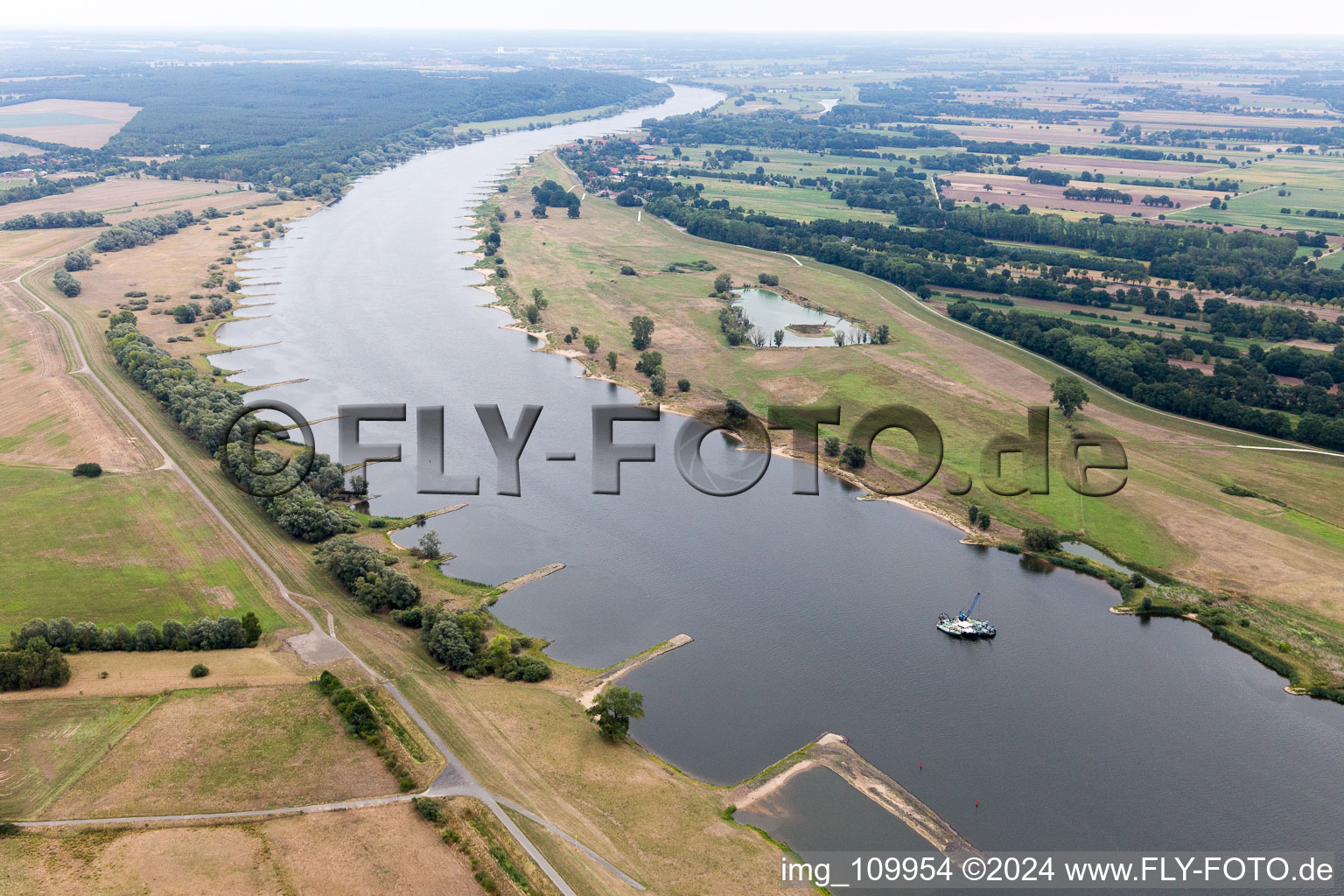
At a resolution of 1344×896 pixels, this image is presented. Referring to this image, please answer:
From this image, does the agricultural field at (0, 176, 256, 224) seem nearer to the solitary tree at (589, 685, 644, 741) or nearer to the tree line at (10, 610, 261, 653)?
the tree line at (10, 610, 261, 653)

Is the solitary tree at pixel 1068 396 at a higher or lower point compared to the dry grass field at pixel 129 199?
lower

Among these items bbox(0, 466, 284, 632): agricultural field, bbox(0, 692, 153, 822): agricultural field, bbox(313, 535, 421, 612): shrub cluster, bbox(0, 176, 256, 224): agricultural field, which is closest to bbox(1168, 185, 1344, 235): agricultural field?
bbox(313, 535, 421, 612): shrub cluster

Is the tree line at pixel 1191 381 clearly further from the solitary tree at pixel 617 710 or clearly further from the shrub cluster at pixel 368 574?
the shrub cluster at pixel 368 574

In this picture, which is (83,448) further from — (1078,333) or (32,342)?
(1078,333)

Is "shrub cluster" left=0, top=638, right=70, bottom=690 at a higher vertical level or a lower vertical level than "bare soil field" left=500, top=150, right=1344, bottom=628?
lower

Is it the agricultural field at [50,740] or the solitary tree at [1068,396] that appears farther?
the solitary tree at [1068,396]

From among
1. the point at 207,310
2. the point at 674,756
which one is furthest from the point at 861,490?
the point at 207,310

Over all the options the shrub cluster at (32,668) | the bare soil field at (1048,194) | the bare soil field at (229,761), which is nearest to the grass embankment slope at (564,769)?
the bare soil field at (229,761)

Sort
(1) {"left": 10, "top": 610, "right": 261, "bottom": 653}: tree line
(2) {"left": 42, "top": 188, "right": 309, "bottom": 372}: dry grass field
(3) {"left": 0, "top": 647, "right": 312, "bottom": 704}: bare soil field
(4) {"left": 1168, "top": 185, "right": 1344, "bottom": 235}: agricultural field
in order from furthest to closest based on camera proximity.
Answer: (4) {"left": 1168, "top": 185, "right": 1344, "bottom": 235}: agricultural field, (2) {"left": 42, "top": 188, "right": 309, "bottom": 372}: dry grass field, (1) {"left": 10, "top": 610, "right": 261, "bottom": 653}: tree line, (3) {"left": 0, "top": 647, "right": 312, "bottom": 704}: bare soil field
